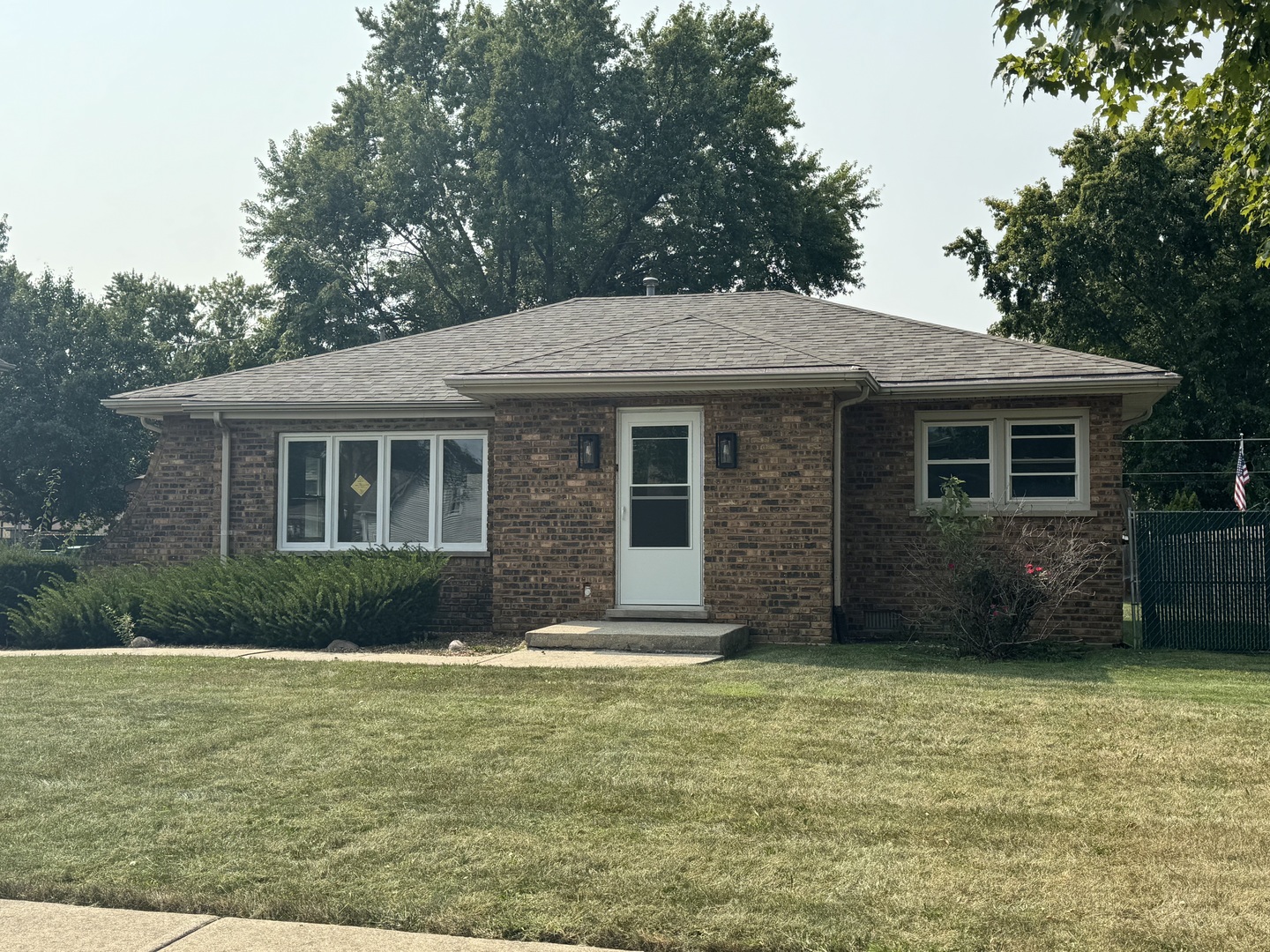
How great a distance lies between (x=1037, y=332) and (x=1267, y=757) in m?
26.9

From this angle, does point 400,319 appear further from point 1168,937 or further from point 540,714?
point 1168,937

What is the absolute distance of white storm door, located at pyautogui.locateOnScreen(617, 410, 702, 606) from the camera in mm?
13062

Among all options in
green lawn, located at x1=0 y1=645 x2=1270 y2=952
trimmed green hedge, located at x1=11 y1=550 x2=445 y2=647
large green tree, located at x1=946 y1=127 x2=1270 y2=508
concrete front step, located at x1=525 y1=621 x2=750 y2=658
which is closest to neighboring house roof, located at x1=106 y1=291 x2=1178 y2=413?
trimmed green hedge, located at x1=11 y1=550 x2=445 y2=647

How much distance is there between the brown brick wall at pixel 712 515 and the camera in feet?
41.3

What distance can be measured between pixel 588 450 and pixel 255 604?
404cm

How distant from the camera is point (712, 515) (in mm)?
Answer: 12867

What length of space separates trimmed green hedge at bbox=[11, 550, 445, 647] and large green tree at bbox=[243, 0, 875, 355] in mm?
20000

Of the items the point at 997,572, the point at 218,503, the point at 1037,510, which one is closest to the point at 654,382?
the point at 997,572

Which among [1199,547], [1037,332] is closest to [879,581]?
[1199,547]

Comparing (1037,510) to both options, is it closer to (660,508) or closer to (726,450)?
(726,450)

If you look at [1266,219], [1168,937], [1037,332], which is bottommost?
[1168,937]

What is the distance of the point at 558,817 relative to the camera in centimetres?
575

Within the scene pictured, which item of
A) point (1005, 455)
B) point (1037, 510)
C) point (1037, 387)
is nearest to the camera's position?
point (1037, 387)

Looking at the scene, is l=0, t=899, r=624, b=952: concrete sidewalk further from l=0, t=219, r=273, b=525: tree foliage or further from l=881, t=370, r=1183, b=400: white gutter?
l=0, t=219, r=273, b=525: tree foliage
